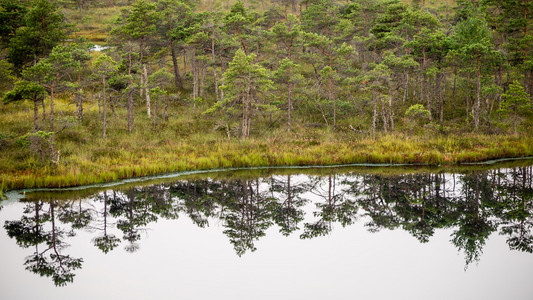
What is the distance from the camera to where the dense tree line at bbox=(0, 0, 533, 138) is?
90.5 ft

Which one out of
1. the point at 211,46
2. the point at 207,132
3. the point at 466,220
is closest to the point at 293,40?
the point at 211,46

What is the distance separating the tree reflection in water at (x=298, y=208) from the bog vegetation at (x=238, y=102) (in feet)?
11.4

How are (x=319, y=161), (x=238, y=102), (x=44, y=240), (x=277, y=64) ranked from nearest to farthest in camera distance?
(x=44, y=240) < (x=319, y=161) < (x=238, y=102) < (x=277, y=64)

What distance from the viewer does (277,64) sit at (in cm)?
3434

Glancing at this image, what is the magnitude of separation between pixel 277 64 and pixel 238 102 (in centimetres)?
729

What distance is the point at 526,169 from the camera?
22578mm

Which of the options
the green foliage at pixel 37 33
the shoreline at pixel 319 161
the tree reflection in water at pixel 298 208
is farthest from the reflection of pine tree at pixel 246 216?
the green foliage at pixel 37 33

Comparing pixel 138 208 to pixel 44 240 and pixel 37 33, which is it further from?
pixel 37 33

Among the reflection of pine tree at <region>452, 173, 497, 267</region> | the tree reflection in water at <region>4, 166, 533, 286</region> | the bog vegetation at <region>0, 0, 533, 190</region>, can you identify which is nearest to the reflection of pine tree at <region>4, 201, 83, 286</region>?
the tree reflection in water at <region>4, 166, 533, 286</region>

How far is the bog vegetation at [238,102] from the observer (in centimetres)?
2381

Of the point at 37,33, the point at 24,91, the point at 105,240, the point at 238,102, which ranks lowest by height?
the point at 105,240

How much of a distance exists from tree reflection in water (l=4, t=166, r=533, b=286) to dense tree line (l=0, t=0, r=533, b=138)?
8585 mm

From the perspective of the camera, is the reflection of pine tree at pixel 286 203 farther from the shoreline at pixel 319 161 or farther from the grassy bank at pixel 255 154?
the grassy bank at pixel 255 154

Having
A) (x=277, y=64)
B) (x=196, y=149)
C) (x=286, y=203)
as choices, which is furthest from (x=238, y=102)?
(x=286, y=203)
